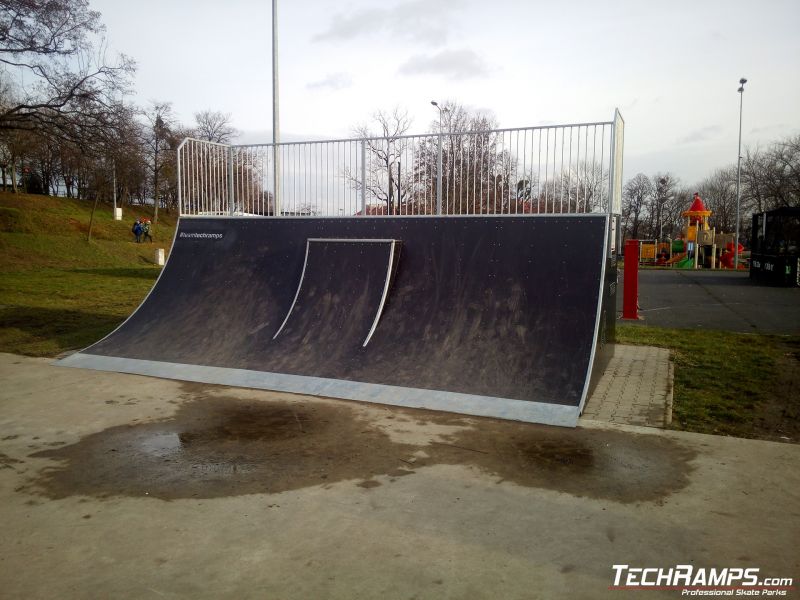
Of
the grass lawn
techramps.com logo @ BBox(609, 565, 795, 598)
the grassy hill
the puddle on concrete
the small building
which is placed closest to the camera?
techramps.com logo @ BBox(609, 565, 795, 598)

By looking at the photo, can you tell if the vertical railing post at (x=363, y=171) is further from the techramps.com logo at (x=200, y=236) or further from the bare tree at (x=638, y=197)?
the bare tree at (x=638, y=197)

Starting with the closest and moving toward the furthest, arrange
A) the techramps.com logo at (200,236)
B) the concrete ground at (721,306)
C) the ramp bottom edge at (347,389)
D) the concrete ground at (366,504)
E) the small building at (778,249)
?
the concrete ground at (366,504) < the ramp bottom edge at (347,389) < the techramps.com logo at (200,236) < the concrete ground at (721,306) < the small building at (778,249)

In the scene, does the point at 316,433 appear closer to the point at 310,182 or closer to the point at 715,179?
the point at 310,182

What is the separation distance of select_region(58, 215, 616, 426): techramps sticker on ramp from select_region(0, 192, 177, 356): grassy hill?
2658mm

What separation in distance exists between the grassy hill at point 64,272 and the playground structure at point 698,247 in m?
31.2

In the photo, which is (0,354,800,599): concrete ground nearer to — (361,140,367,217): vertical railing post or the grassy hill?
(361,140,367,217): vertical railing post

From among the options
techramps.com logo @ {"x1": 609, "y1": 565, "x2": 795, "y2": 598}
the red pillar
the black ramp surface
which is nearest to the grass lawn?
the red pillar

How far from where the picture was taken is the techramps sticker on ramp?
6.52 metres

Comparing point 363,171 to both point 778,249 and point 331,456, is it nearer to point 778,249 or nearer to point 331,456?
point 331,456

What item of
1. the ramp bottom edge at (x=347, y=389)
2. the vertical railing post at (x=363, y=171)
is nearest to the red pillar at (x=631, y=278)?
the vertical railing post at (x=363, y=171)

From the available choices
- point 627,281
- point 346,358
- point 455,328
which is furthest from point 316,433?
point 627,281

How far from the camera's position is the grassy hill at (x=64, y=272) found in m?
11.0

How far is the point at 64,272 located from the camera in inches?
946

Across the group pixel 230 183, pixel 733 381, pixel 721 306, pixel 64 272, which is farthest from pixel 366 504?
pixel 64 272
